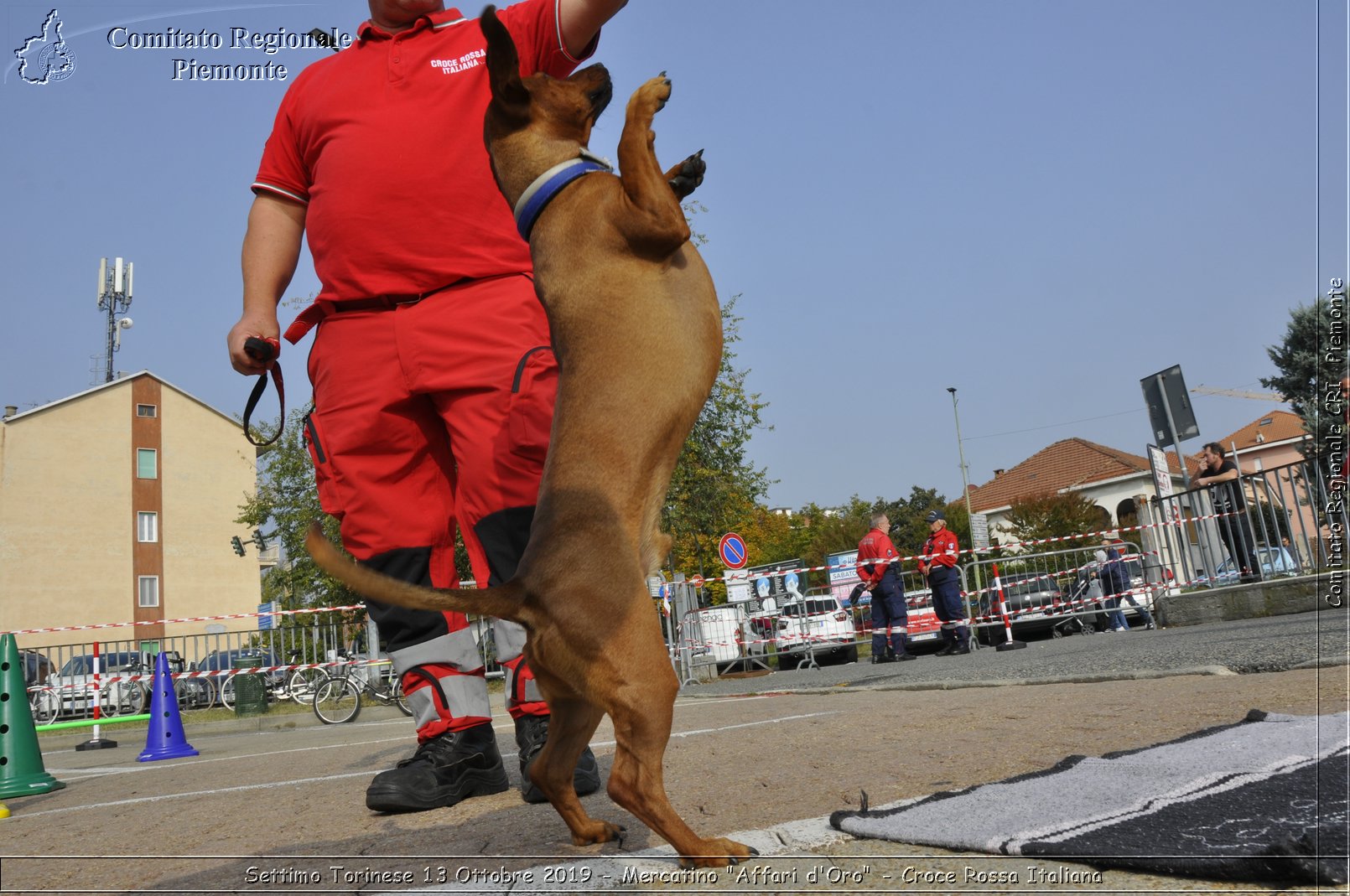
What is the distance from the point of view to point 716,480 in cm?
2444

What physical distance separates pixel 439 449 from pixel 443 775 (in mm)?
1061

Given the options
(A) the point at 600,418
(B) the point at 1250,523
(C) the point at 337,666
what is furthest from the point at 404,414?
(C) the point at 337,666

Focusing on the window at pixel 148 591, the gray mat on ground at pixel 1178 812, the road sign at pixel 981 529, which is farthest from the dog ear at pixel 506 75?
the road sign at pixel 981 529

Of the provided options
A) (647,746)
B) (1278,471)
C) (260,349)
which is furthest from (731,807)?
(1278,471)

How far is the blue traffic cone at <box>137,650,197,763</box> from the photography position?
9.21 metres

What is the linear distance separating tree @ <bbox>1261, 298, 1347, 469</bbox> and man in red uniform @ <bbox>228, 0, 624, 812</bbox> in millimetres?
1952

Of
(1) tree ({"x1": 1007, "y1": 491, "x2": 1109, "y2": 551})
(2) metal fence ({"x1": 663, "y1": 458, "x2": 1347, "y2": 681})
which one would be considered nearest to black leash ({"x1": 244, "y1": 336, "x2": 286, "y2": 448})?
(2) metal fence ({"x1": 663, "y1": 458, "x2": 1347, "y2": 681})

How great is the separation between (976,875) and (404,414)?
226cm

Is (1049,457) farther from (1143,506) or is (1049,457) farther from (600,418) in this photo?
(600,418)

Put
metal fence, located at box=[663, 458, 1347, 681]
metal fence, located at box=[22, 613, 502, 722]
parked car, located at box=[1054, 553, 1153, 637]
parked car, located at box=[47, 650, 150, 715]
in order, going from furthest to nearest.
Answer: parked car, located at box=[47, 650, 150, 715] → metal fence, located at box=[22, 613, 502, 722] → parked car, located at box=[1054, 553, 1153, 637] → metal fence, located at box=[663, 458, 1347, 681]

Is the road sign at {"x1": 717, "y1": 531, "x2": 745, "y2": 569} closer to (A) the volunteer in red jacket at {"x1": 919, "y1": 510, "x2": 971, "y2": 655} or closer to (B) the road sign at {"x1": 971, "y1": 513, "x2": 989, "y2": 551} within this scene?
(A) the volunteer in red jacket at {"x1": 919, "y1": 510, "x2": 971, "y2": 655}

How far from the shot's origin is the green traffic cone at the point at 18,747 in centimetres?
589

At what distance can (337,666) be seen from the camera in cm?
1586

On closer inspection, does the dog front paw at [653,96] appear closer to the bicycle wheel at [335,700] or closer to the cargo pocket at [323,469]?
the cargo pocket at [323,469]
